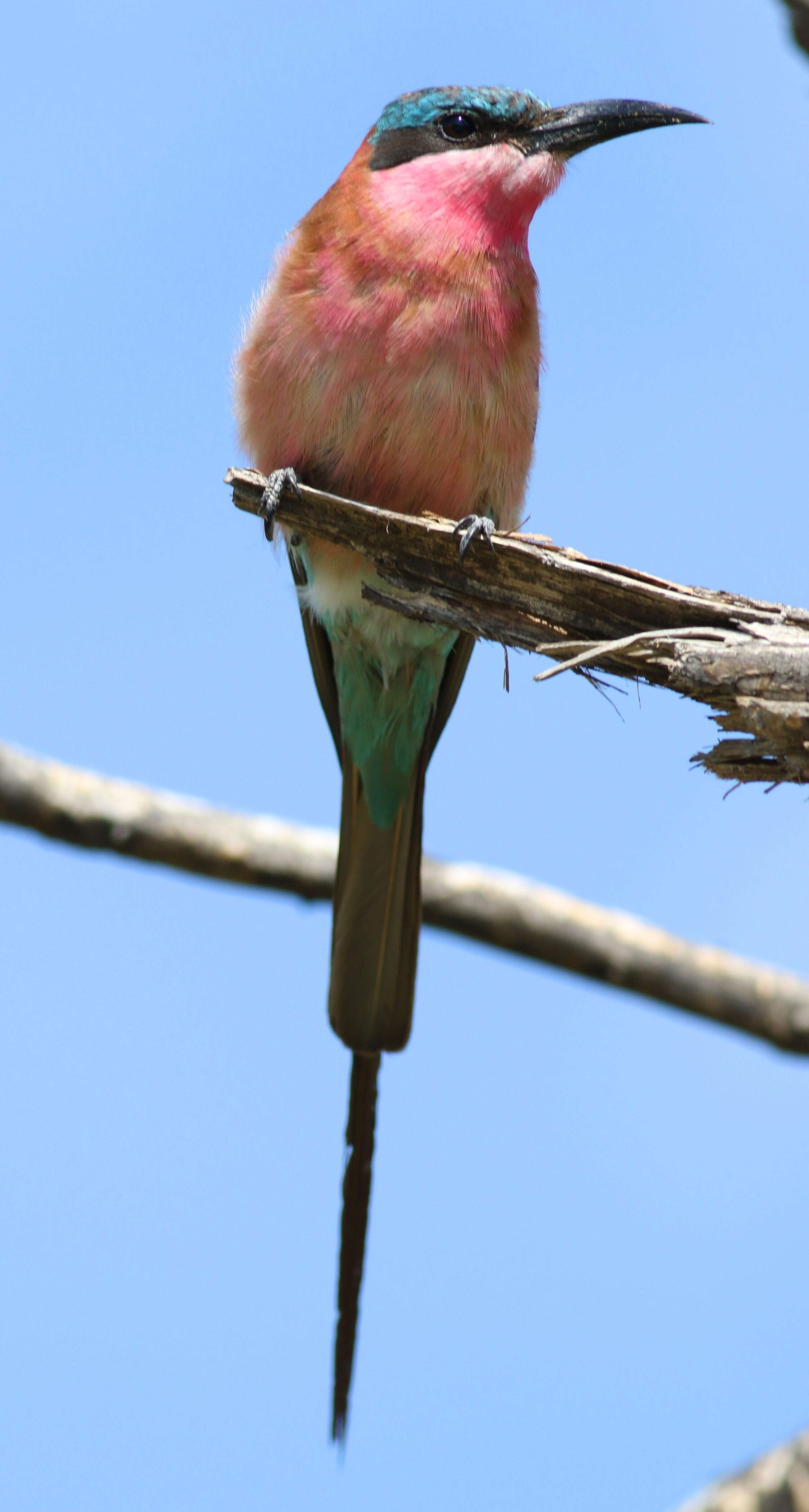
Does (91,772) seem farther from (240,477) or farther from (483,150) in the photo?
(483,150)

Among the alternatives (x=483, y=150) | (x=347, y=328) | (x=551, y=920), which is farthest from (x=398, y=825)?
(x=483, y=150)

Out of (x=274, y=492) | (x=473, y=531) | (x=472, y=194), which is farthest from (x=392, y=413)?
(x=472, y=194)

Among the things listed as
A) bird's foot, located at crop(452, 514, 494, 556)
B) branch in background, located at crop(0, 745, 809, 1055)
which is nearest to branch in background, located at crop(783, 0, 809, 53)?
bird's foot, located at crop(452, 514, 494, 556)

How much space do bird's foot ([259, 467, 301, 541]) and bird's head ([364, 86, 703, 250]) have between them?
3.24ft

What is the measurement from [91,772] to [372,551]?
156cm

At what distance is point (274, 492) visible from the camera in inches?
147

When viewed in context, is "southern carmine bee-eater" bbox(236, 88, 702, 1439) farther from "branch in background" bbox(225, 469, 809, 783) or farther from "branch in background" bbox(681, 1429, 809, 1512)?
"branch in background" bbox(681, 1429, 809, 1512)

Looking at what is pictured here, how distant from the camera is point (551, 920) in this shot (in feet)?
15.1

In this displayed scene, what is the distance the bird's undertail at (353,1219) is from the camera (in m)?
4.30

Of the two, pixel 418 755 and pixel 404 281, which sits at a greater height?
pixel 404 281

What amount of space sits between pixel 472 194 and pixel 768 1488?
12.1ft

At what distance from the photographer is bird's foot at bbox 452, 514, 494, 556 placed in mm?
3416

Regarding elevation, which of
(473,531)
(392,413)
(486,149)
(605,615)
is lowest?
(605,615)

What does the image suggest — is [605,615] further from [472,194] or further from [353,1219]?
[353,1219]
